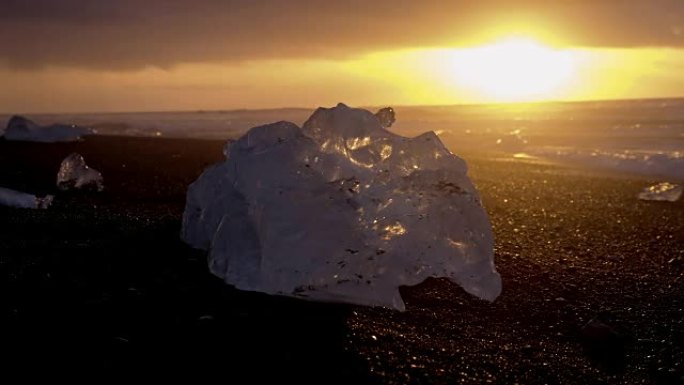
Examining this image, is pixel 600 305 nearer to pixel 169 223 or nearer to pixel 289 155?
pixel 289 155

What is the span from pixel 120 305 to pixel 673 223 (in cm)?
538

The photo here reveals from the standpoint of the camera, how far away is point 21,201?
17.6 ft

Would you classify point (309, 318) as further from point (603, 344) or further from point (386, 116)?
point (386, 116)

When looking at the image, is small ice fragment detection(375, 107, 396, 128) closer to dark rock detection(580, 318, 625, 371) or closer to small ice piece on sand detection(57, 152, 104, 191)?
dark rock detection(580, 318, 625, 371)

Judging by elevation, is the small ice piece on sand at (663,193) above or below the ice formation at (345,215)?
below

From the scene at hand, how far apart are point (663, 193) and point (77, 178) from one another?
→ 6655mm

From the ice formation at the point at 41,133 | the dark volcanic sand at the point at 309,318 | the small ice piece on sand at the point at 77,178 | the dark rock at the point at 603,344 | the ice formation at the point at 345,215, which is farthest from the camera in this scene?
the ice formation at the point at 41,133

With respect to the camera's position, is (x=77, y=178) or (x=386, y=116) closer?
(x=386, y=116)

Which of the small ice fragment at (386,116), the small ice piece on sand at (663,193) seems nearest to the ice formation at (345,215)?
the small ice fragment at (386,116)

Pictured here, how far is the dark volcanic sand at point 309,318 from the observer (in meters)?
2.59

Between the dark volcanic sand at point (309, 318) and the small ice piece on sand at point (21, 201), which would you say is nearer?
the dark volcanic sand at point (309, 318)

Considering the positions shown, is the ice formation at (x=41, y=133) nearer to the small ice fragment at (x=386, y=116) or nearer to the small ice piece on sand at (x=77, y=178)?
the small ice piece on sand at (x=77, y=178)

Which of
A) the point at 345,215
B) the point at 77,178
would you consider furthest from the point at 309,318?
the point at 77,178

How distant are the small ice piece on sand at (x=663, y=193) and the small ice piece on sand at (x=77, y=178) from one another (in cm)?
622
